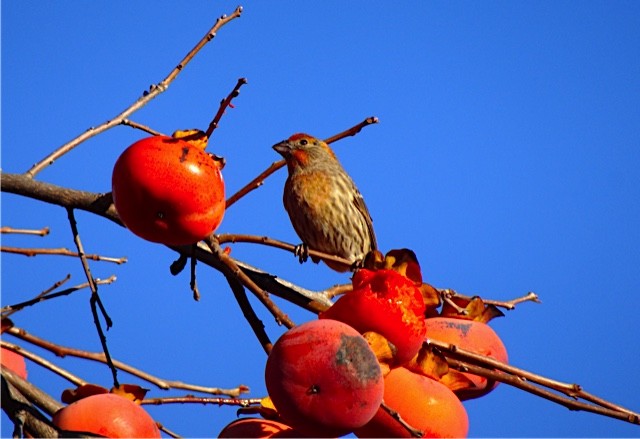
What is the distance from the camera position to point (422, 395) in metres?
2.31

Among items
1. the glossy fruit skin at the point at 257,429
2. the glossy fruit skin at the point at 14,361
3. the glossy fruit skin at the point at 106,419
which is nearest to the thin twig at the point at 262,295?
the glossy fruit skin at the point at 257,429

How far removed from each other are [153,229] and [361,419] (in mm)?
747

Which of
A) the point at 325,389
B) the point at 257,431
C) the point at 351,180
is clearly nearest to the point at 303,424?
the point at 325,389

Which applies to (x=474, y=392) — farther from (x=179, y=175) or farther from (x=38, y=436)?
(x=38, y=436)

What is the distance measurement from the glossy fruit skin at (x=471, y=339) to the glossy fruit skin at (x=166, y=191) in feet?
2.32

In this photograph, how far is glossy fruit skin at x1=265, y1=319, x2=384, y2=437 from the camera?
2051 millimetres

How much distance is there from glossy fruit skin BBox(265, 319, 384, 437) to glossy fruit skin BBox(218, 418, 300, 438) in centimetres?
23

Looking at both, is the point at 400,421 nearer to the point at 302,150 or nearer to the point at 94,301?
the point at 94,301

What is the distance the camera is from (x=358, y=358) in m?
2.10

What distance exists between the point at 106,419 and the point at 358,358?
63 cm

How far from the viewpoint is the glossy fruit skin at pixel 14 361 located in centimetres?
276

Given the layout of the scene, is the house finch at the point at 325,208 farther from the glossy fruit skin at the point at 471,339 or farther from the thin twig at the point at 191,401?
the glossy fruit skin at the point at 471,339

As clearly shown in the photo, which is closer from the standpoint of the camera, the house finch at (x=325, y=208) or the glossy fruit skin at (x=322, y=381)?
the glossy fruit skin at (x=322, y=381)

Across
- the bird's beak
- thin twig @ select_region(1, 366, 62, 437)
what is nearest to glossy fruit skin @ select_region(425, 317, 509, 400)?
thin twig @ select_region(1, 366, 62, 437)
